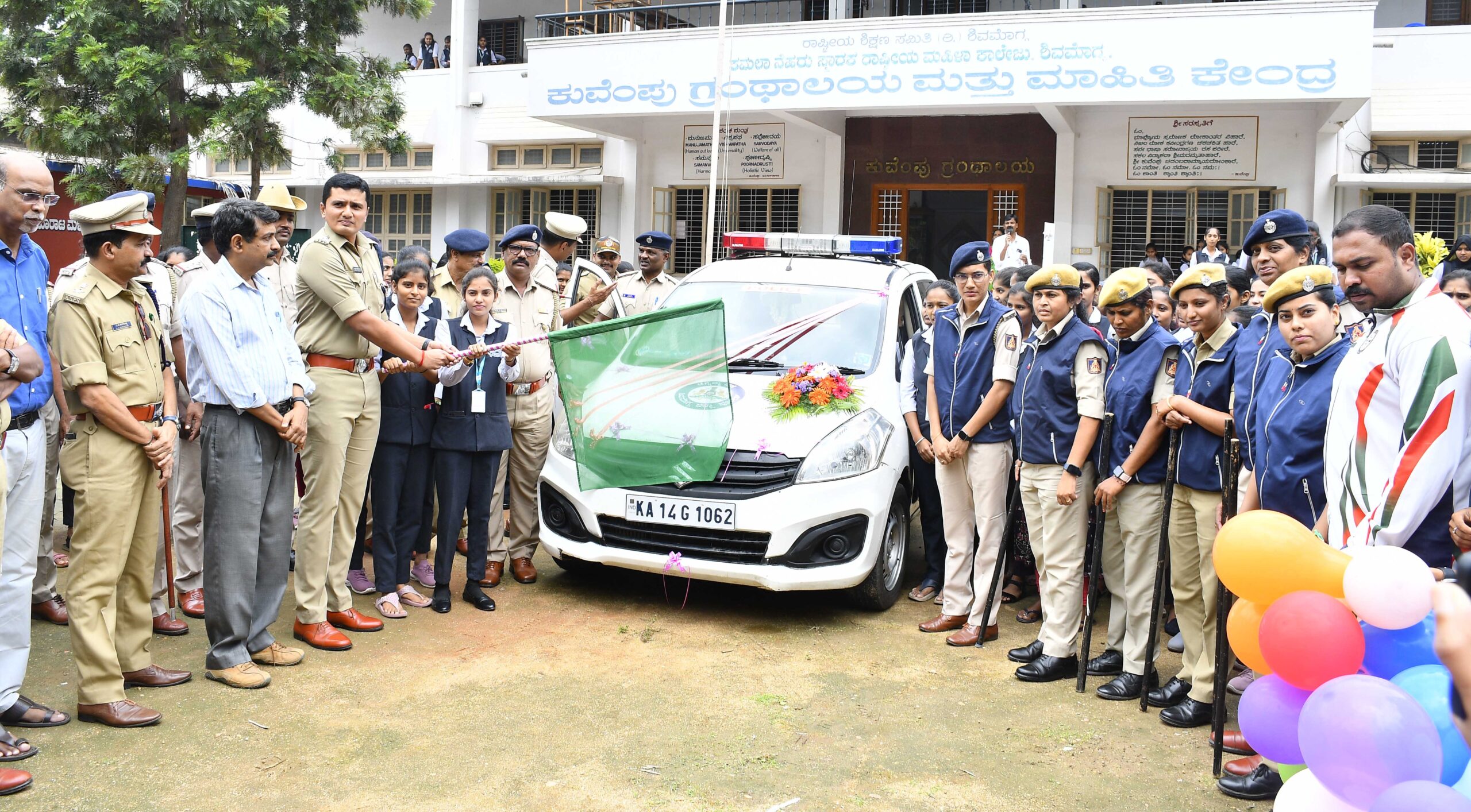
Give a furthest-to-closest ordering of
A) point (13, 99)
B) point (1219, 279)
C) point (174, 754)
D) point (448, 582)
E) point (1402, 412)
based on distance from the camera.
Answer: point (13, 99)
point (448, 582)
point (1219, 279)
point (174, 754)
point (1402, 412)

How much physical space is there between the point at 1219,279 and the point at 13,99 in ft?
59.5

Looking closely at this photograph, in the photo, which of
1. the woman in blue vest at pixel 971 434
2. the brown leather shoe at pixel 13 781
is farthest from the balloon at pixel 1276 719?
the brown leather shoe at pixel 13 781

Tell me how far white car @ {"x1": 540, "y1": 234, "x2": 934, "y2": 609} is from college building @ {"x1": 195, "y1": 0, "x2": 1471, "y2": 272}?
8053mm

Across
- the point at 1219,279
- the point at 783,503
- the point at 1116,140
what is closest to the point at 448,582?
the point at 783,503

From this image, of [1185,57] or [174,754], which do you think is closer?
[174,754]

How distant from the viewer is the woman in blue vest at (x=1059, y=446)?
17.2 feet

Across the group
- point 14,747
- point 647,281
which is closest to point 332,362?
point 14,747

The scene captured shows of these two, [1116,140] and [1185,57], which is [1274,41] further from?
[1116,140]

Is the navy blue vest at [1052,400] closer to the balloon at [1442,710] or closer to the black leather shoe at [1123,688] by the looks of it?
the black leather shoe at [1123,688]

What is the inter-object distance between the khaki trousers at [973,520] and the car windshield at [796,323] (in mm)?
844

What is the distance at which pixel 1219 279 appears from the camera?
467 centimetres

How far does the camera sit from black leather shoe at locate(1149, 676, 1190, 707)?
4.91m

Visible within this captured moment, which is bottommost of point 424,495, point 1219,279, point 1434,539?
point 424,495

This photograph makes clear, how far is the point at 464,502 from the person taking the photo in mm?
6043
